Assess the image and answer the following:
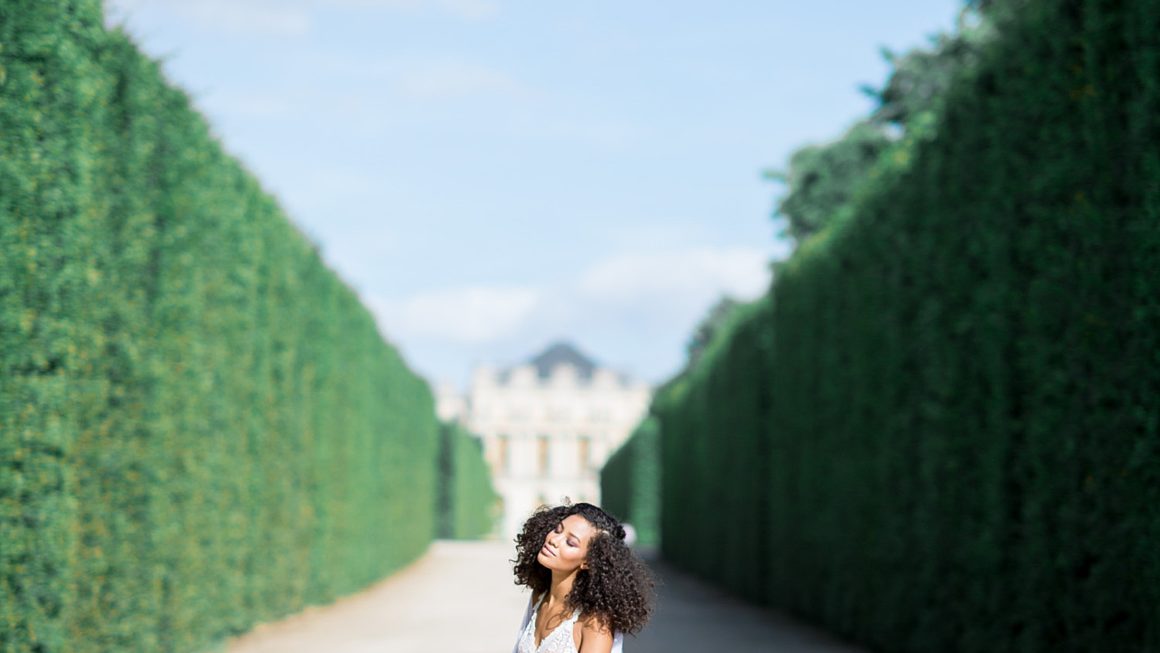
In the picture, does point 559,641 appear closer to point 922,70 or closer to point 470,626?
point 470,626

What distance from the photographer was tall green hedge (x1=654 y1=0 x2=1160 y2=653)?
252 inches

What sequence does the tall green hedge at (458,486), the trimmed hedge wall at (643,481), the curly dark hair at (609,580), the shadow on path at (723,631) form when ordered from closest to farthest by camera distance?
1. the curly dark hair at (609,580)
2. the shadow on path at (723,631)
3. the trimmed hedge wall at (643,481)
4. the tall green hedge at (458,486)

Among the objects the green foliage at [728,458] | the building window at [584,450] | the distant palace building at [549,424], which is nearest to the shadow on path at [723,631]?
the green foliage at [728,458]

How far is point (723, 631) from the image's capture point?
42.5 feet

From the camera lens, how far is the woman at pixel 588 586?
3729 mm

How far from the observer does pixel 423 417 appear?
28141mm

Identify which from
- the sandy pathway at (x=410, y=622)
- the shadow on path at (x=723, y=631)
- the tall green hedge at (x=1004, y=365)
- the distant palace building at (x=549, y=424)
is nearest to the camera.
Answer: the tall green hedge at (x=1004, y=365)

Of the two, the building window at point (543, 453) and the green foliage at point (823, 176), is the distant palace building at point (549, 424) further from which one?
the green foliage at point (823, 176)

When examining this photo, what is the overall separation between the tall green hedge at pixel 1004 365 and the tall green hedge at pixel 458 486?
24.5 meters

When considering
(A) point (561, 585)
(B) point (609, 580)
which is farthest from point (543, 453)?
(B) point (609, 580)

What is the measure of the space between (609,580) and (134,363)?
519cm

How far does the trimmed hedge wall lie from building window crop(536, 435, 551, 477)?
56.8 meters

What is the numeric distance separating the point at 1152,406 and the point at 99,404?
5.49 m

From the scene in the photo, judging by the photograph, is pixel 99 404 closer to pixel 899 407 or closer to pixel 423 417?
pixel 899 407
